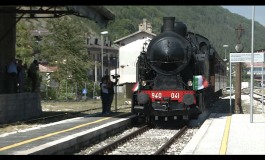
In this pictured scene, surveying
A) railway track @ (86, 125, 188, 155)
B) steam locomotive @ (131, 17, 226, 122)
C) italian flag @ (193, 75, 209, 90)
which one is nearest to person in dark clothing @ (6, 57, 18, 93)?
steam locomotive @ (131, 17, 226, 122)

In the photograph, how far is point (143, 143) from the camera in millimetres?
12391

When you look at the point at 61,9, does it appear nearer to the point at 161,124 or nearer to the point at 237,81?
the point at 161,124

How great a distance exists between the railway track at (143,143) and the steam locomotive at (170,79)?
2.22 feet

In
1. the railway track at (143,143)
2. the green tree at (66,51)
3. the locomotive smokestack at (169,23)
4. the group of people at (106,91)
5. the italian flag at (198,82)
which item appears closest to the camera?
the railway track at (143,143)

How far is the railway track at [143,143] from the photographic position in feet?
35.0

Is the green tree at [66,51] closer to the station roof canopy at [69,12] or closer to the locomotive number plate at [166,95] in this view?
the station roof canopy at [69,12]

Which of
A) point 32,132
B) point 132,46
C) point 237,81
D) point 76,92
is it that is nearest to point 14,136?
point 32,132

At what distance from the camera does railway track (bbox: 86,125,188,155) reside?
1066 centimetres

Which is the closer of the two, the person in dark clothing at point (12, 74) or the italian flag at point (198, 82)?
the italian flag at point (198, 82)

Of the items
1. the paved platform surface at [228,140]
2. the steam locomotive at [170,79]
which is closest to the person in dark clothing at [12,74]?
the steam locomotive at [170,79]

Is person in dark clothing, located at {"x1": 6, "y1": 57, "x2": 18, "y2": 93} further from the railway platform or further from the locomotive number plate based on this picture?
the locomotive number plate

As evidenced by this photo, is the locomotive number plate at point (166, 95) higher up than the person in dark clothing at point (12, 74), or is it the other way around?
the person in dark clothing at point (12, 74)

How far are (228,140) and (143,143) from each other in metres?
2.48
